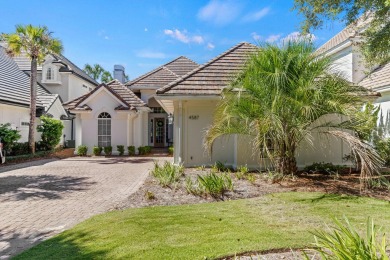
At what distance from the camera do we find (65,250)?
4.68 meters

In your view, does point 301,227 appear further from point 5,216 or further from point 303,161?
point 303,161

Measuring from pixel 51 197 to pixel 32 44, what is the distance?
1400 cm

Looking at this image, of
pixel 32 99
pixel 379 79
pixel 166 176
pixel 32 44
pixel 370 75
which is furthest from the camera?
pixel 32 99

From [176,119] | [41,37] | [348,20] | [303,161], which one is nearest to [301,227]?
[348,20]

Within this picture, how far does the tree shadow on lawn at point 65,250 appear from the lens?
174 inches

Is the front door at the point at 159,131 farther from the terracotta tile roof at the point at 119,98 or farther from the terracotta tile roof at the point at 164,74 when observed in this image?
the terracotta tile roof at the point at 119,98

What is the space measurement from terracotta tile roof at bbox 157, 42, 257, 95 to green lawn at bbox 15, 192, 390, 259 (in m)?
6.57

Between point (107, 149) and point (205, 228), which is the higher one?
point (107, 149)

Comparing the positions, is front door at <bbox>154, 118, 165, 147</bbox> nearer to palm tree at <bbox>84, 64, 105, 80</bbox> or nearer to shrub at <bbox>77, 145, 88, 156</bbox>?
shrub at <bbox>77, 145, 88, 156</bbox>

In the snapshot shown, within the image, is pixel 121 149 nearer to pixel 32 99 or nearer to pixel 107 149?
pixel 107 149

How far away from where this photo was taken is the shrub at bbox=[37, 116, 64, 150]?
69.3ft

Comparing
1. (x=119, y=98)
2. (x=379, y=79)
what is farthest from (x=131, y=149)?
(x=379, y=79)

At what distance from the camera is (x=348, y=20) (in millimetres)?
8383

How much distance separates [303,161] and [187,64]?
1852cm
